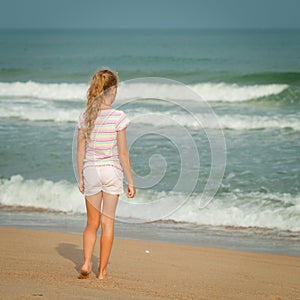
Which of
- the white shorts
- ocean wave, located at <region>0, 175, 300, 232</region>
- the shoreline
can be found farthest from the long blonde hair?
ocean wave, located at <region>0, 175, 300, 232</region>

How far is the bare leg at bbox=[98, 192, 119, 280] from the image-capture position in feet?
15.7

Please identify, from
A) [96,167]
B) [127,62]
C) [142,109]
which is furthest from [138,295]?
[127,62]

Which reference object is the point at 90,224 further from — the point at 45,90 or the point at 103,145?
the point at 45,90

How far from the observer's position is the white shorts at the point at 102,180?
4.72 metres

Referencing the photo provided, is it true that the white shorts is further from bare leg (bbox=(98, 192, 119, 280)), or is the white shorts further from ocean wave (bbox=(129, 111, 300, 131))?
ocean wave (bbox=(129, 111, 300, 131))

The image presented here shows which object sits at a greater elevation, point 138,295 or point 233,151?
point 233,151

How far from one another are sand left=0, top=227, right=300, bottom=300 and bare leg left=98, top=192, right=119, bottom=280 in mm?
138

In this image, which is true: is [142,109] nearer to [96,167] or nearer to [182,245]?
[182,245]

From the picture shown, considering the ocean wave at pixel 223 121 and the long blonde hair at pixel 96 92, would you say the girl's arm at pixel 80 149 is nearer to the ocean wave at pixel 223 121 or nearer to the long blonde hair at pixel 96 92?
the long blonde hair at pixel 96 92

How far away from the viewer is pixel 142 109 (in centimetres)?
1836

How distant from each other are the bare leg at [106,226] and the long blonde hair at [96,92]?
1.52 ft

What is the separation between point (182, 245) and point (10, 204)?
3.18m

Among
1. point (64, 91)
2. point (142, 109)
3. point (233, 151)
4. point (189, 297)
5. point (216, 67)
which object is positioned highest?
point (216, 67)

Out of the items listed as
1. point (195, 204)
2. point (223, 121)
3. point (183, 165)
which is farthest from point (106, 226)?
point (223, 121)
